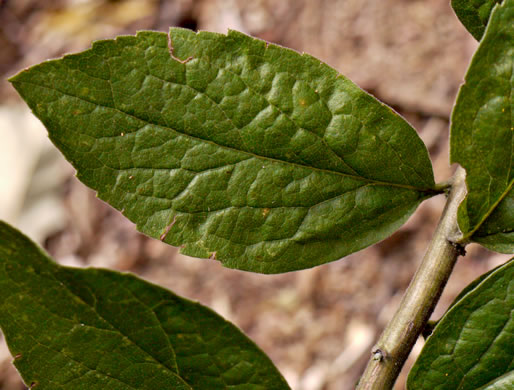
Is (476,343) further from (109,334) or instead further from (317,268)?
(317,268)

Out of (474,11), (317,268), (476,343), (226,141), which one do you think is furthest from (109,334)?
(317,268)

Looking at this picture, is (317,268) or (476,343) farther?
(317,268)

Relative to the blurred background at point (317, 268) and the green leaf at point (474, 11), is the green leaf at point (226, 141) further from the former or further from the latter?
the blurred background at point (317, 268)

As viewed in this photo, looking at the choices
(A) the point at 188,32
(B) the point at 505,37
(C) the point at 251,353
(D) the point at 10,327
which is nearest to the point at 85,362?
(D) the point at 10,327

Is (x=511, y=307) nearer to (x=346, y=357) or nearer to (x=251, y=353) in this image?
(x=251, y=353)

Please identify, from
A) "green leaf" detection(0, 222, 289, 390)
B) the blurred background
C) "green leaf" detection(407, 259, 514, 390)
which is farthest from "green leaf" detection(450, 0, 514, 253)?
the blurred background

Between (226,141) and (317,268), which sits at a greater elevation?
(317,268)

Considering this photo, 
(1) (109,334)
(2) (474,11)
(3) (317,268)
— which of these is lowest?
(1) (109,334)

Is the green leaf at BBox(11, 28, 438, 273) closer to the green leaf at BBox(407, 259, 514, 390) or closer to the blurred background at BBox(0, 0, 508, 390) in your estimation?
the green leaf at BBox(407, 259, 514, 390)
